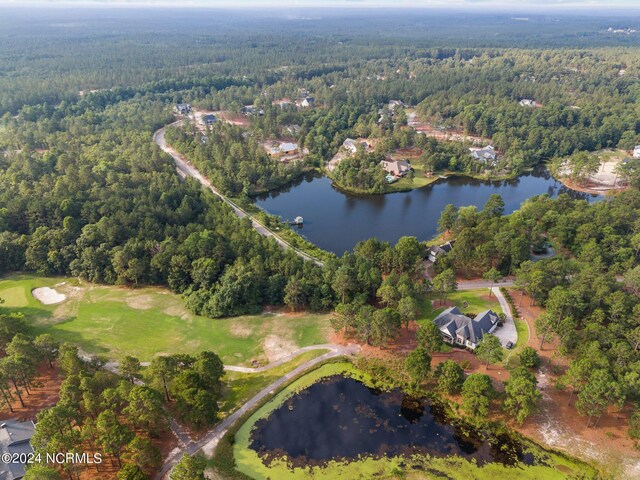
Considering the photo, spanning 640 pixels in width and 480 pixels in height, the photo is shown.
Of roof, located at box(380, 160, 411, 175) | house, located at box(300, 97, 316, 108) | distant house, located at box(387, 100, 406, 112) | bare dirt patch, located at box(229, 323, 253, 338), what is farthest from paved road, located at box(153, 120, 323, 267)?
distant house, located at box(387, 100, 406, 112)

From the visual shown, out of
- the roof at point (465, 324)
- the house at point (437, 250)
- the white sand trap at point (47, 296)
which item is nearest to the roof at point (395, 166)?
the house at point (437, 250)

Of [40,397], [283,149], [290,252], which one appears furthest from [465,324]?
[283,149]

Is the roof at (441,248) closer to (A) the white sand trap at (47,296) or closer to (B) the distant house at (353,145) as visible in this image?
(B) the distant house at (353,145)

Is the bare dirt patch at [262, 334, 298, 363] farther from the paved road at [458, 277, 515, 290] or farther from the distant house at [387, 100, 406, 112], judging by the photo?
the distant house at [387, 100, 406, 112]

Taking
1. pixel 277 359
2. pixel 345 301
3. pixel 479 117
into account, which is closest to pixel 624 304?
pixel 345 301

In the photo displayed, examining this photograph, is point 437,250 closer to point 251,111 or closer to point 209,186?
point 209,186

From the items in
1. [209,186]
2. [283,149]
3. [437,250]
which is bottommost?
[209,186]
